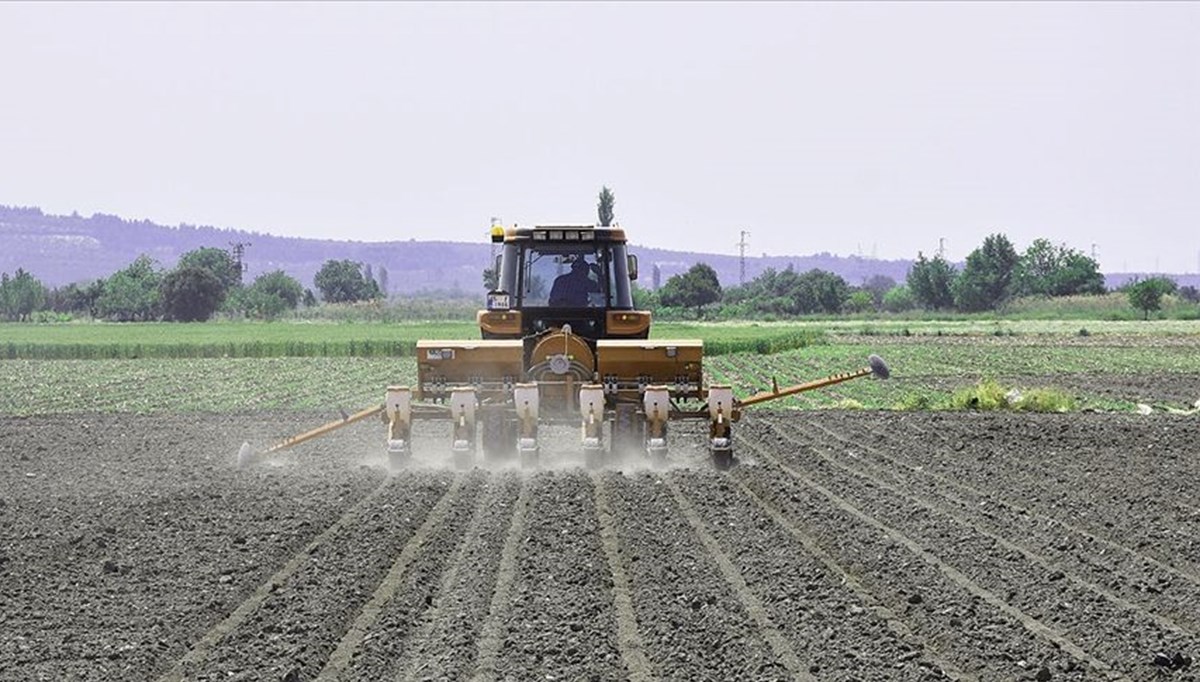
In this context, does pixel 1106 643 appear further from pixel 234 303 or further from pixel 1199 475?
pixel 234 303

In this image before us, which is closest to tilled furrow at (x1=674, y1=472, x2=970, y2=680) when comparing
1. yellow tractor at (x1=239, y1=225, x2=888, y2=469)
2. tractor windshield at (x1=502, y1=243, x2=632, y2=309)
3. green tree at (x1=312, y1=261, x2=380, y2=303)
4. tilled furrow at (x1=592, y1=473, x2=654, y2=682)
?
tilled furrow at (x1=592, y1=473, x2=654, y2=682)

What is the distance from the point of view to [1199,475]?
16922 mm

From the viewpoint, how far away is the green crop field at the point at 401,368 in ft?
106

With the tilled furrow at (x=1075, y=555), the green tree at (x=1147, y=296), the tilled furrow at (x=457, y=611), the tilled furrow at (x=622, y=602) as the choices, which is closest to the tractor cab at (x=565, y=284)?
the tilled furrow at (x=1075, y=555)

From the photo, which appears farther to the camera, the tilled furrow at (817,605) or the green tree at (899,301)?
the green tree at (899,301)

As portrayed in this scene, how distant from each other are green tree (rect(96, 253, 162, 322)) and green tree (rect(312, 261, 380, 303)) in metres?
51.9

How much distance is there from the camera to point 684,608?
927 centimetres

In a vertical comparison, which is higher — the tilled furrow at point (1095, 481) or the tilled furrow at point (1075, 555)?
the tilled furrow at point (1075, 555)

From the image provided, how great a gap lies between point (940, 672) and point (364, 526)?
6074 millimetres

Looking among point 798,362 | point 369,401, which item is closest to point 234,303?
point 798,362

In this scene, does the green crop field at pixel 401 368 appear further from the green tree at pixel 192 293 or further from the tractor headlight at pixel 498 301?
the green tree at pixel 192 293

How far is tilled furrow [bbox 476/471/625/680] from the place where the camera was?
7.86 meters

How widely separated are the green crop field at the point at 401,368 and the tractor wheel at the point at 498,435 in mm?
13124

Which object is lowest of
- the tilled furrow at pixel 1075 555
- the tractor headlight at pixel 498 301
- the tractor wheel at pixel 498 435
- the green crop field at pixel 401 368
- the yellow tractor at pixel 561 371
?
the green crop field at pixel 401 368
